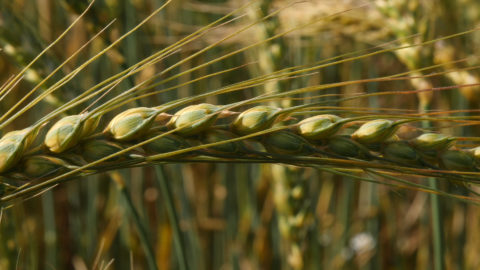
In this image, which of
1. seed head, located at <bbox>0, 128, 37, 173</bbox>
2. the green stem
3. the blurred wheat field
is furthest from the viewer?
the blurred wheat field

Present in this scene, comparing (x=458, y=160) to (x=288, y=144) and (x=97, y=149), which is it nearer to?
(x=288, y=144)

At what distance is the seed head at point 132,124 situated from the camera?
1.59ft

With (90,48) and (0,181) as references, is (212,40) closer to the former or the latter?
(90,48)

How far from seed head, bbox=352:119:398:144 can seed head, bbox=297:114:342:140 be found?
0.07ft

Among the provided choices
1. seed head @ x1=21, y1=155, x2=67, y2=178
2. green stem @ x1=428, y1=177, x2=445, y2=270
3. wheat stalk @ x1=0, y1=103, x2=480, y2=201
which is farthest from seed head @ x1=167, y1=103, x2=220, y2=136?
green stem @ x1=428, y1=177, x2=445, y2=270

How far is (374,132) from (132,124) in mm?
210

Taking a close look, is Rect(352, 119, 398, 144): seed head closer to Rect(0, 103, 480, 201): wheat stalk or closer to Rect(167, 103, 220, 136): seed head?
Rect(0, 103, 480, 201): wheat stalk

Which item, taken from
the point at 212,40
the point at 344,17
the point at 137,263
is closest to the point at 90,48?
the point at 212,40

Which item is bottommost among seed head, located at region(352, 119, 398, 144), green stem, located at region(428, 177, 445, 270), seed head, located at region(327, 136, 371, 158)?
green stem, located at region(428, 177, 445, 270)

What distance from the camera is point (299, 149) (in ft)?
1.65

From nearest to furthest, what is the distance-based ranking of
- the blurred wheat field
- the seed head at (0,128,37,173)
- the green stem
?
the seed head at (0,128,37,173)
the green stem
the blurred wheat field

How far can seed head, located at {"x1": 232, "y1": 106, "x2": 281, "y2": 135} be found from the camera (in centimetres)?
51

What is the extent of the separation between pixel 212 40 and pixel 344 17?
0.37 metres

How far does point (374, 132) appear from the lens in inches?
20.4
